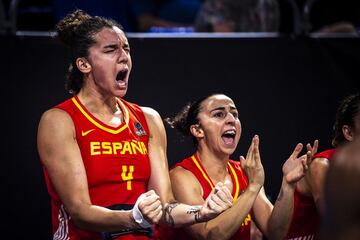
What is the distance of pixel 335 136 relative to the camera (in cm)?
394

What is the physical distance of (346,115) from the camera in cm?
390

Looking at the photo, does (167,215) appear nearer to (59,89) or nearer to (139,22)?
(59,89)

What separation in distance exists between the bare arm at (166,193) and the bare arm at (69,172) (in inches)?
12.0

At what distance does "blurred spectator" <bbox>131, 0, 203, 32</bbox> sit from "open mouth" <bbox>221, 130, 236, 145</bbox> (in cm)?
139

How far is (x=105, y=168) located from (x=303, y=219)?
112 centimetres

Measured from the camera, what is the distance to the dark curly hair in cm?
357

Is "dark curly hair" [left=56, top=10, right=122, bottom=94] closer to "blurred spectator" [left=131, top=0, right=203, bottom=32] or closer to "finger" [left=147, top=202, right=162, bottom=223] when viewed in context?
"finger" [left=147, top=202, right=162, bottom=223]

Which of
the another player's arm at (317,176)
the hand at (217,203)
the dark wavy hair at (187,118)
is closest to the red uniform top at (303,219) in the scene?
the another player's arm at (317,176)

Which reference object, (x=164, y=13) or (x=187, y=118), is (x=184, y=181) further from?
(x=164, y=13)

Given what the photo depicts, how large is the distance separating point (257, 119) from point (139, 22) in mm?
1281

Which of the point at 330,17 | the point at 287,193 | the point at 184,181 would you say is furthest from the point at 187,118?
the point at 330,17

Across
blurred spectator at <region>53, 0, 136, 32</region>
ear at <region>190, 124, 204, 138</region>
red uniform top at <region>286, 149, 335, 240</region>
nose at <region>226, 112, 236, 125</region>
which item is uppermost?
blurred spectator at <region>53, 0, 136, 32</region>

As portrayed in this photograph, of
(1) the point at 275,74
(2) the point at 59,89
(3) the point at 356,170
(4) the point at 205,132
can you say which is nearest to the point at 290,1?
(1) the point at 275,74

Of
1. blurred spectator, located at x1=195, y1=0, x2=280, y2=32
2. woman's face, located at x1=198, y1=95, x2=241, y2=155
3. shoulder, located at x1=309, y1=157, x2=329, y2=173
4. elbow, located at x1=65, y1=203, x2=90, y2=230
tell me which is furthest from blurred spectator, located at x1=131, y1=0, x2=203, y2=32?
elbow, located at x1=65, y1=203, x2=90, y2=230
